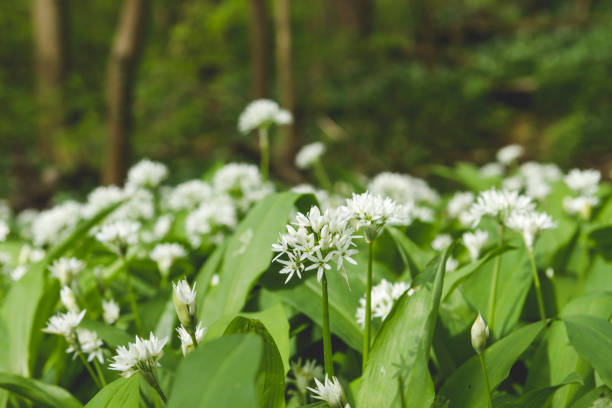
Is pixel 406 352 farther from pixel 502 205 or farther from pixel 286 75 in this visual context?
pixel 286 75

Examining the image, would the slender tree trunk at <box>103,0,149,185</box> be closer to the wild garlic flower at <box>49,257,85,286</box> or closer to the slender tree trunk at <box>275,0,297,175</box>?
the slender tree trunk at <box>275,0,297,175</box>

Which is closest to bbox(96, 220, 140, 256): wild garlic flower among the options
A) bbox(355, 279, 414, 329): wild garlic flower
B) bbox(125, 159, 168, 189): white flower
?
bbox(355, 279, 414, 329): wild garlic flower

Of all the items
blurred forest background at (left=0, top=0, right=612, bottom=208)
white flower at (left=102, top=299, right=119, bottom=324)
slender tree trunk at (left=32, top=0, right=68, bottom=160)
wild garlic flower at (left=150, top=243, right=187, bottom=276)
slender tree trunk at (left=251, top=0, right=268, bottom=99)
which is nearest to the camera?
white flower at (left=102, top=299, right=119, bottom=324)

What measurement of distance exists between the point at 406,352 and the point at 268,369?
28 cm

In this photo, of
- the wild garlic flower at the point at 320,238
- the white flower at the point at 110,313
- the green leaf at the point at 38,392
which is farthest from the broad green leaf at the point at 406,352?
the white flower at the point at 110,313

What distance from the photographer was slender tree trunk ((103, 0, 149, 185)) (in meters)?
4.47

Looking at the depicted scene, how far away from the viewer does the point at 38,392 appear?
1.19m

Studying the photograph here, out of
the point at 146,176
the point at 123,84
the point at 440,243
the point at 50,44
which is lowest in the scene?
the point at 440,243

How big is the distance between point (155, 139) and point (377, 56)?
7.21 meters

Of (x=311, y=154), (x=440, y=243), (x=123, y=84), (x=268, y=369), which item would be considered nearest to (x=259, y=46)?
(x=123, y=84)

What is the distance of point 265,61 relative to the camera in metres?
6.54

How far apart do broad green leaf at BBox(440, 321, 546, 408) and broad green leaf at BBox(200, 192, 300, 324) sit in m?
0.58

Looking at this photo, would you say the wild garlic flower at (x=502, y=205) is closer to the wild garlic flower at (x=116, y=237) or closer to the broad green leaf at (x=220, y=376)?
the broad green leaf at (x=220, y=376)

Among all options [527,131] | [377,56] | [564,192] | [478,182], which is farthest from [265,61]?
[527,131]
